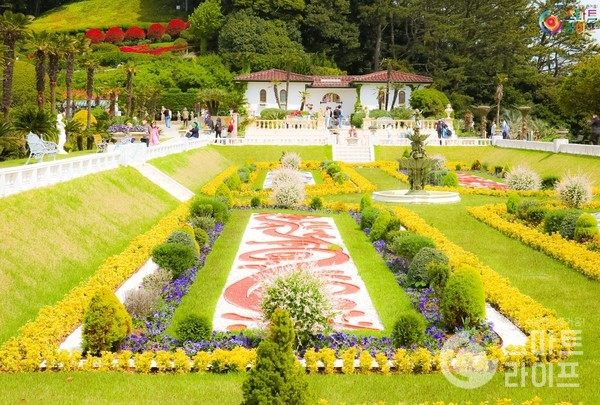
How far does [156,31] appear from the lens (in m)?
99.5

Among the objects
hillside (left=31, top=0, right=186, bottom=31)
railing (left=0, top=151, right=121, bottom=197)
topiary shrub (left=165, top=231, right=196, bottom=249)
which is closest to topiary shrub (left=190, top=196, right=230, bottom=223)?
railing (left=0, top=151, right=121, bottom=197)

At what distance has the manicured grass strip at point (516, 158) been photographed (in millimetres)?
33469

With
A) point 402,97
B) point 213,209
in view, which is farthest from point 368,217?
point 402,97

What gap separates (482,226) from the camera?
21.3 metres

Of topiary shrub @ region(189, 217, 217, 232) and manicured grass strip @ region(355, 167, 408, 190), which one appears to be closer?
topiary shrub @ region(189, 217, 217, 232)

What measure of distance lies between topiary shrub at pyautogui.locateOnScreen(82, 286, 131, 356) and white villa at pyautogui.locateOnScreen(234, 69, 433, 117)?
61434 mm


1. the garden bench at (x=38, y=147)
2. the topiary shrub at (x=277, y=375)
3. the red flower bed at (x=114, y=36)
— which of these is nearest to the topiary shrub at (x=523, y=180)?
the garden bench at (x=38, y=147)

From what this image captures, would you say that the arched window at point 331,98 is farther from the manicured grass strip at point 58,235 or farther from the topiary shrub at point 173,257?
the topiary shrub at point 173,257

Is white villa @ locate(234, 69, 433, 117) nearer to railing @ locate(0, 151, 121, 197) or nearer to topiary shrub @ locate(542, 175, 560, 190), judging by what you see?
topiary shrub @ locate(542, 175, 560, 190)

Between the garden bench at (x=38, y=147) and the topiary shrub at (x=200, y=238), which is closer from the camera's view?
the topiary shrub at (x=200, y=238)

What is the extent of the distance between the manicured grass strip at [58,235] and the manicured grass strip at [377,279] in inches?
203

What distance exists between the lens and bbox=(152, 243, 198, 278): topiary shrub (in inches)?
555

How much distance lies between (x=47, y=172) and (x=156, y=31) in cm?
8688

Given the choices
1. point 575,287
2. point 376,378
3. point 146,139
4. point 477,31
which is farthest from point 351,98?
point 376,378
